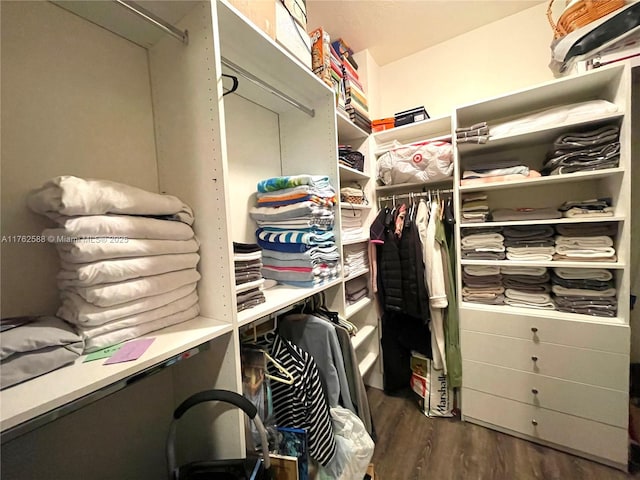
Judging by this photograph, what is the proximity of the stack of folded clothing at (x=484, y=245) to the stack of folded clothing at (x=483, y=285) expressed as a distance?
0.25 ft

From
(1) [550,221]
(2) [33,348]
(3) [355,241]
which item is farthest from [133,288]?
(1) [550,221]

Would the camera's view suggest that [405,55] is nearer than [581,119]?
No

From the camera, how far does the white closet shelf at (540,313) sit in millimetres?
1323

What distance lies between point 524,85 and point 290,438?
2.49 meters

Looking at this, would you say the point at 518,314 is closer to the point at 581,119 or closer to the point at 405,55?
the point at 581,119

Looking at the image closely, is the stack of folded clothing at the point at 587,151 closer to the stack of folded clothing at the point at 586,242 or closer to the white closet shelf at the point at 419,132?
the stack of folded clothing at the point at 586,242

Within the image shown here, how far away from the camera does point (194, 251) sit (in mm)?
822

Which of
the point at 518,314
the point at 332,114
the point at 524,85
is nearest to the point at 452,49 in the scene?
the point at 524,85

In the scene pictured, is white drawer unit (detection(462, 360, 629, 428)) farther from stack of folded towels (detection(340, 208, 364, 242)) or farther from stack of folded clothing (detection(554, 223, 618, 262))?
stack of folded towels (detection(340, 208, 364, 242))

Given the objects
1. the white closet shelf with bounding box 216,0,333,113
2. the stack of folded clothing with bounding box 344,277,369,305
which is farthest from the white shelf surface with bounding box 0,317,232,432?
the stack of folded clothing with bounding box 344,277,369,305

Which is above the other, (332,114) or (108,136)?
(332,114)

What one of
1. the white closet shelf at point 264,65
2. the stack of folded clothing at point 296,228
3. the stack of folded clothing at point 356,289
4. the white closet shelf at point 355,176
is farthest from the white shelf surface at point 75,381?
the white closet shelf at point 355,176

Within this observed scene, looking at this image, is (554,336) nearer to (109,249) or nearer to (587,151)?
(587,151)

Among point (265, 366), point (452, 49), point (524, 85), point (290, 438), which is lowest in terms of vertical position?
point (290, 438)
